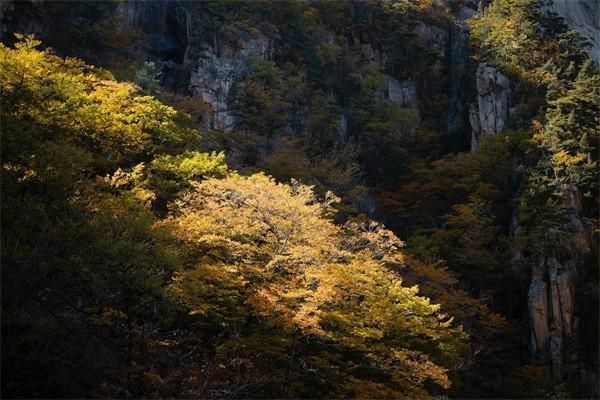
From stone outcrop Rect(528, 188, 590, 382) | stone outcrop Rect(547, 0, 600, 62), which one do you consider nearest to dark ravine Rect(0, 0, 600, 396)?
stone outcrop Rect(528, 188, 590, 382)

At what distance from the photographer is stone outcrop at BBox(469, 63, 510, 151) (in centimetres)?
3244

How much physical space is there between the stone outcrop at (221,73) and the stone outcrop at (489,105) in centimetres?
1385

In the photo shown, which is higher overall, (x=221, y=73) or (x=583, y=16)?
(x=583, y=16)

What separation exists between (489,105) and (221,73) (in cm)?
1648

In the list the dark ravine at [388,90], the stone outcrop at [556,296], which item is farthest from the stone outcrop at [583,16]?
the stone outcrop at [556,296]

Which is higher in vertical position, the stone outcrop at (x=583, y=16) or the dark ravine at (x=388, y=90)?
the stone outcrop at (x=583, y=16)

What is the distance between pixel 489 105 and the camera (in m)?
33.0

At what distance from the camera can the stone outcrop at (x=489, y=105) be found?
106 ft

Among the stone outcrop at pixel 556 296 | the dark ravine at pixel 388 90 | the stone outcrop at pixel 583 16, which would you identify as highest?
the stone outcrop at pixel 583 16

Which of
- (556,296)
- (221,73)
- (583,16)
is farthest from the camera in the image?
(583,16)

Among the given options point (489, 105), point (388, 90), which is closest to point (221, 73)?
point (388, 90)

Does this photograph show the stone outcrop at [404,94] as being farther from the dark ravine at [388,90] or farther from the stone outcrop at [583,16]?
the stone outcrop at [583,16]

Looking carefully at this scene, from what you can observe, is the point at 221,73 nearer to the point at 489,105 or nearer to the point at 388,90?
the point at 388,90

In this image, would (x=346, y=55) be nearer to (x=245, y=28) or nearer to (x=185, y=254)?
(x=245, y=28)
